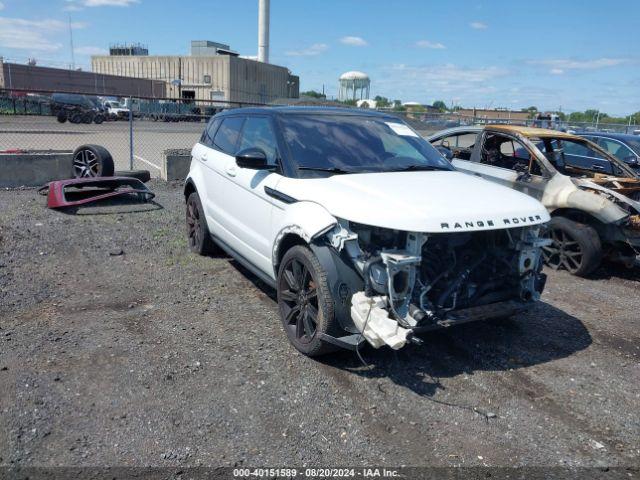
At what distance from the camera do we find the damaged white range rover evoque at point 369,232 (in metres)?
3.64

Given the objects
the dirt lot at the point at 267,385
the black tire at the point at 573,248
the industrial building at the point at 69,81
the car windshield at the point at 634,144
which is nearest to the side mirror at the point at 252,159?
the dirt lot at the point at 267,385

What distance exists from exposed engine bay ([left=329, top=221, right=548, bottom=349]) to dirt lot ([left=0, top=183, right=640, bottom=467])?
499 millimetres

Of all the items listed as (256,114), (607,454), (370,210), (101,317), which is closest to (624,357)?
(607,454)

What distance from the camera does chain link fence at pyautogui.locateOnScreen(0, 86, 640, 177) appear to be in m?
15.4

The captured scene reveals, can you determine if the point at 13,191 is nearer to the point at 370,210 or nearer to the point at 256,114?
the point at 256,114

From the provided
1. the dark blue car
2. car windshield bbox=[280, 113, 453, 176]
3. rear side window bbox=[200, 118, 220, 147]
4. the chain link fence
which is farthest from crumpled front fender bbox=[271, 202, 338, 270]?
the chain link fence

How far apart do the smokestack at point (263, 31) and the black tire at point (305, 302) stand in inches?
3060

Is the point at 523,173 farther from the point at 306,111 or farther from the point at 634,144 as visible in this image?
the point at 634,144

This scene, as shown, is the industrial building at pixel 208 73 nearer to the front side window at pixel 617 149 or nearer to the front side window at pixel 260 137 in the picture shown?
the front side window at pixel 617 149

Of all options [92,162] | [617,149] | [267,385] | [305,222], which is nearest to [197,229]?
[305,222]

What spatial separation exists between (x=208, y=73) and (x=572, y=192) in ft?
242

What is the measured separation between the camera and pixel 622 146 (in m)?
9.79

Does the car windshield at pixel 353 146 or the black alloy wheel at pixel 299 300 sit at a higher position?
the car windshield at pixel 353 146

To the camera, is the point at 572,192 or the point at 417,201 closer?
the point at 417,201
